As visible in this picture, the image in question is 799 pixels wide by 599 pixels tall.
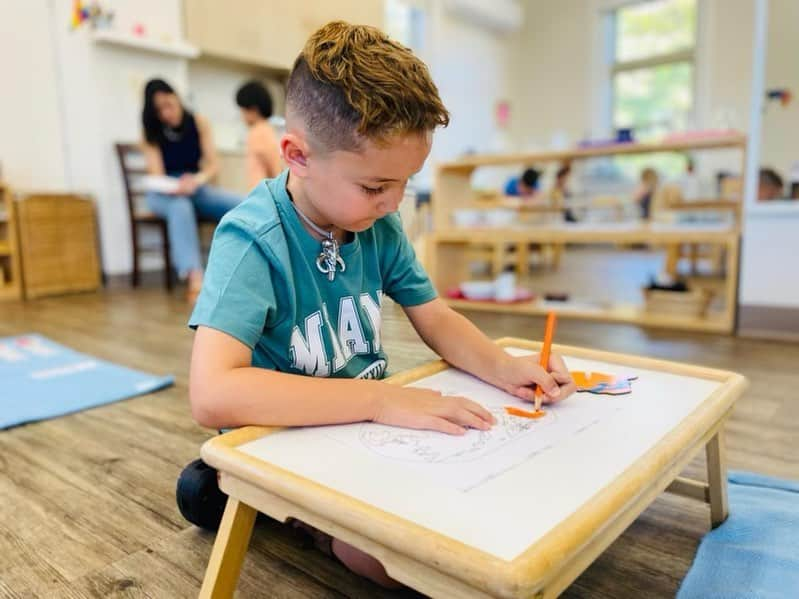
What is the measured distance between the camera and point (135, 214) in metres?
2.97

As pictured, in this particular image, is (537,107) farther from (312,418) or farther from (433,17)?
(312,418)

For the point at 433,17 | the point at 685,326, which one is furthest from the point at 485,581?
the point at 433,17

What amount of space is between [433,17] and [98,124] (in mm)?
3105

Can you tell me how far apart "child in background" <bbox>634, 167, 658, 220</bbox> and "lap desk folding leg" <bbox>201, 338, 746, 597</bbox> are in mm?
4568

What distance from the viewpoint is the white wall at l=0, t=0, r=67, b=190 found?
2.79 meters

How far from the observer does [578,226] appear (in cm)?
235

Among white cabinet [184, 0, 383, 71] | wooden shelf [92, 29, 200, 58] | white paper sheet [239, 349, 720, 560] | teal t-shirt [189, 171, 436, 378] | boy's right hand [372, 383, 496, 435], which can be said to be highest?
white cabinet [184, 0, 383, 71]

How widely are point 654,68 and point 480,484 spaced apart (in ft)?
20.1

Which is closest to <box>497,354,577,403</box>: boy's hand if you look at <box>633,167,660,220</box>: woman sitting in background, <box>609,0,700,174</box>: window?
<box>633,167,660,220</box>: woman sitting in background

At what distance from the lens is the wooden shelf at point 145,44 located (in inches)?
110

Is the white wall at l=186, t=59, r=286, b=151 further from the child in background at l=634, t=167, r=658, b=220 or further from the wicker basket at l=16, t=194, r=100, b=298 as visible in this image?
the child in background at l=634, t=167, r=658, b=220

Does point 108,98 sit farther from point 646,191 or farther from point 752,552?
point 646,191

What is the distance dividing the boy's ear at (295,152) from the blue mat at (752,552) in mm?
577

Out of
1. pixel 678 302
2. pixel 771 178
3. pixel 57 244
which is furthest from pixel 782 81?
pixel 57 244
